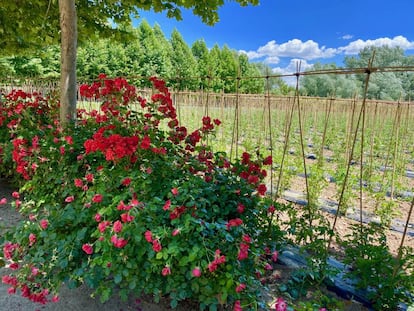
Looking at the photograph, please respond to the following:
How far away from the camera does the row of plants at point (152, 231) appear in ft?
4.55

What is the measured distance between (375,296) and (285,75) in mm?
1666

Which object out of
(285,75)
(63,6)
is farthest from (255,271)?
(63,6)

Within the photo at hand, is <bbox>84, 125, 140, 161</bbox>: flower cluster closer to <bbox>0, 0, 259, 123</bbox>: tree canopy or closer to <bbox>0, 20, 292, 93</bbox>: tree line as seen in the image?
<bbox>0, 0, 259, 123</bbox>: tree canopy

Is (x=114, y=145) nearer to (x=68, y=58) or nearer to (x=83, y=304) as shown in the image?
(x=83, y=304)

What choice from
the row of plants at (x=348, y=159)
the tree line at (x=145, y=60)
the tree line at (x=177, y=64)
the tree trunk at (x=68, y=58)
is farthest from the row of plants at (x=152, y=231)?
the tree line at (x=177, y=64)

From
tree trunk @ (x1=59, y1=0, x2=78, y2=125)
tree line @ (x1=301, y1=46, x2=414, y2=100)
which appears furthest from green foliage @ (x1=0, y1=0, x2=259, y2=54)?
tree line @ (x1=301, y1=46, x2=414, y2=100)

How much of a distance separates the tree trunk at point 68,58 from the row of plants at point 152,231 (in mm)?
729

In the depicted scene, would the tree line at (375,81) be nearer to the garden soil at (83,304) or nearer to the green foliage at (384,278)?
the green foliage at (384,278)

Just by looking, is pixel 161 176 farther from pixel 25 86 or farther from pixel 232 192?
pixel 25 86

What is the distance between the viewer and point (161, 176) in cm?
184

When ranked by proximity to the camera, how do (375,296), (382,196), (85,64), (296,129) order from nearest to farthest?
(375,296) → (382,196) → (296,129) → (85,64)

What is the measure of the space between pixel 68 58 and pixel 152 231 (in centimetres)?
231

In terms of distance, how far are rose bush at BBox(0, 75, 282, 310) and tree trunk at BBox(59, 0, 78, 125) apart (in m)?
0.82

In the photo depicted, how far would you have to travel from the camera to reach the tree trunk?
9.42 feet
